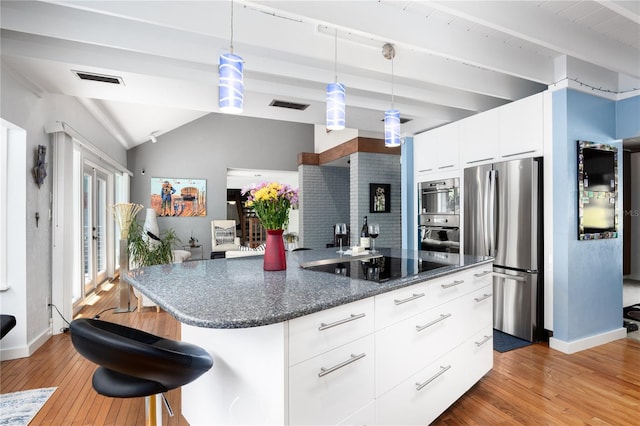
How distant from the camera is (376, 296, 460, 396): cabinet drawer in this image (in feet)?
5.25

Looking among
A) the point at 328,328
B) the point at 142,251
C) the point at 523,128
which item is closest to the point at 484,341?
the point at 328,328

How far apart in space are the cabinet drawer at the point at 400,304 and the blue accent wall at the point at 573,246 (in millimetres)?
1985

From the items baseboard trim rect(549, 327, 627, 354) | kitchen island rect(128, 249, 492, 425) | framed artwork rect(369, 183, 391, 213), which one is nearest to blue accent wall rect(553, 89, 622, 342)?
baseboard trim rect(549, 327, 627, 354)

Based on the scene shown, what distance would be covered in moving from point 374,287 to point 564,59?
3006mm

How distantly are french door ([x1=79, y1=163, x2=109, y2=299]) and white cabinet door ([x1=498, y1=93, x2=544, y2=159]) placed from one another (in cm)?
533

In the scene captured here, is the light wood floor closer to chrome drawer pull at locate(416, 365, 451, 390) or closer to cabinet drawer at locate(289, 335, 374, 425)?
chrome drawer pull at locate(416, 365, 451, 390)

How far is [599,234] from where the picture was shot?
125 inches

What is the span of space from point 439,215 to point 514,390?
2.29m

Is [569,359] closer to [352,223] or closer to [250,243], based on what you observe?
[352,223]

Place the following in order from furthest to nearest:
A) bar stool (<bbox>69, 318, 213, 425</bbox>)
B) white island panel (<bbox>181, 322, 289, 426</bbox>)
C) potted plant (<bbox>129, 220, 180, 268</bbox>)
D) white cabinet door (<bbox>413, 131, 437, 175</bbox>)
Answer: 1. potted plant (<bbox>129, 220, 180, 268</bbox>)
2. white cabinet door (<bbox>413, 131, 437, 175</bbox>)
3. white island panel (<bbox>181, 322, 289, 426</bbox>)
4. bar stool (<bbox>69, 318, 213, 425</bbox>)

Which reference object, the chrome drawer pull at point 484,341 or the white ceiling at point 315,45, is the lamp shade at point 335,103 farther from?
the chrome drawer pull at point 484,341

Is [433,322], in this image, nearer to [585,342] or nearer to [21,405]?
[585,342]

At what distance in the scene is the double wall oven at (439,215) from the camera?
4.05 meters

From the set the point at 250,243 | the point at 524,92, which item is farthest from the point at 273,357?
the point at 250,243
